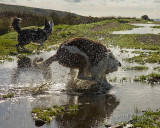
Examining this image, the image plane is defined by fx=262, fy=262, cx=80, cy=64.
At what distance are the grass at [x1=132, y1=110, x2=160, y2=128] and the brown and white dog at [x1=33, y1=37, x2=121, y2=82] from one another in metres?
2.56

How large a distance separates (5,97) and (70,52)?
90.0 inches

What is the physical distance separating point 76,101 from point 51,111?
1094 mm

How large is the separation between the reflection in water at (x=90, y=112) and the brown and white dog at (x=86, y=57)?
39.4 inches

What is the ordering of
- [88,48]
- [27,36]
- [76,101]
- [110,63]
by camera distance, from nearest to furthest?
[76,101] < [88,48] < [110,63] < [27,36]

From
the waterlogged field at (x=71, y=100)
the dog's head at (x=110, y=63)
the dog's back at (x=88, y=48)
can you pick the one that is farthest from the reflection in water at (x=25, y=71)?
the dog's head at (x=110, y=63)

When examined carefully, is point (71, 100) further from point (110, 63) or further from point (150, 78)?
point (150, 78)

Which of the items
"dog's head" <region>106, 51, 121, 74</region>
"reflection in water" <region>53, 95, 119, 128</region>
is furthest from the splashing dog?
"reflection in water" <region>53, 95, 119, 128</region>

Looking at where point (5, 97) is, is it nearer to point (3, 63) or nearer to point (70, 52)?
point (70, 52)

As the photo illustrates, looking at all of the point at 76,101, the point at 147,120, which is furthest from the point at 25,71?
the point at 147,120

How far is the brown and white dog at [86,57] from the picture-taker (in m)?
7.90

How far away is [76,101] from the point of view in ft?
22.7

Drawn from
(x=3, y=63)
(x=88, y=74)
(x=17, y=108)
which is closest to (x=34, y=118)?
(x=17, y=108)

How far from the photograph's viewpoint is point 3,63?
1209 centimetres

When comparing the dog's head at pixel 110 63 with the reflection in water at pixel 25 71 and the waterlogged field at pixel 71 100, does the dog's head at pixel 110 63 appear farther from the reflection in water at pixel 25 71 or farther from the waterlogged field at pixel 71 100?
the reflection in water at pixel 25 71
